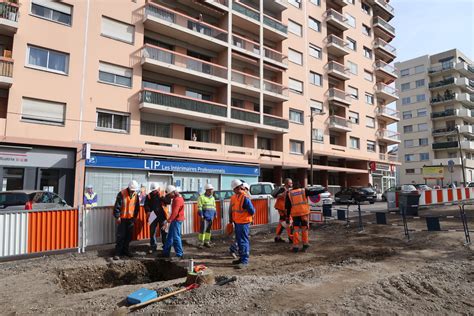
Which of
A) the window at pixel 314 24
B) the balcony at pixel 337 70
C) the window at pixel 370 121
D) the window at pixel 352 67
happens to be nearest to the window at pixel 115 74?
the window at pixel 314 24

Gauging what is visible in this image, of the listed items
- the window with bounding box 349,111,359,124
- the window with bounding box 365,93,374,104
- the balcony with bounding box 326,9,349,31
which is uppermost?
the balcony with bounding box 326,9,349,31

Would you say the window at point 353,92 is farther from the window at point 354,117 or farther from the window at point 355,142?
the window at point 355,142

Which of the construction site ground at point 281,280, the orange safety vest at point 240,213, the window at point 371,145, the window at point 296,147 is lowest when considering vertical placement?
the construction site ground at point 281,280

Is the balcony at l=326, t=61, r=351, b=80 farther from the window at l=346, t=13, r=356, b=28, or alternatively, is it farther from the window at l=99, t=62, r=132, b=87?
the window at l=99, t=62, r=132, b=87

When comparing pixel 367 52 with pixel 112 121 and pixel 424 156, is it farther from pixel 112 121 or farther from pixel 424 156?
pixel 112 121

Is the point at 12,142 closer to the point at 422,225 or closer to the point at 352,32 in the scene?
the point at 422,225

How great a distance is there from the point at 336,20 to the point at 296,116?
12.5 m

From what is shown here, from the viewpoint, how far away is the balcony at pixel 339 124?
32.3m

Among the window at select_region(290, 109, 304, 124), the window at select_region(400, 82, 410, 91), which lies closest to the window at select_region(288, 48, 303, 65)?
the window at select_region(290, 109, 304, 124)

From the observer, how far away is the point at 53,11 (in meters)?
17.8

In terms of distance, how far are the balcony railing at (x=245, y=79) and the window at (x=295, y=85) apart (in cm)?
472

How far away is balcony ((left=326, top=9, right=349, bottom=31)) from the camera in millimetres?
33656

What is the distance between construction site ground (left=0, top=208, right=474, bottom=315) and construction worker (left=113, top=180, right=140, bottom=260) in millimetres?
420

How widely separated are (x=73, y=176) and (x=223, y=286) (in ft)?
49.3
